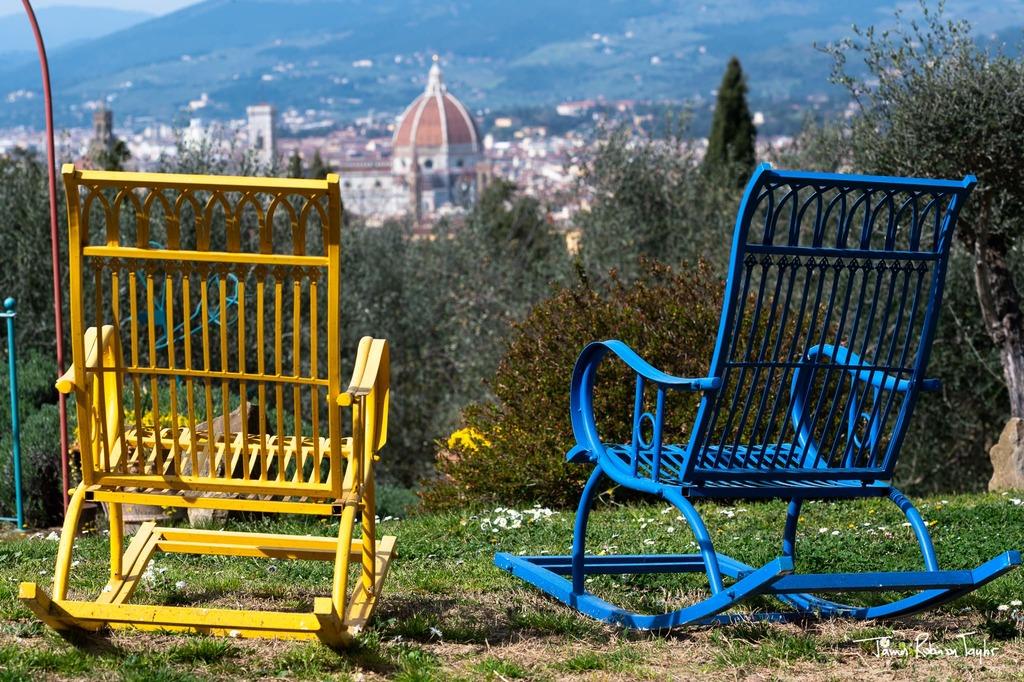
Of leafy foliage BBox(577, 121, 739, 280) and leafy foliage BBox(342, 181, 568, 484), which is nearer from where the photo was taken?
leafy foliage BBox(577, 121, 739, 280)

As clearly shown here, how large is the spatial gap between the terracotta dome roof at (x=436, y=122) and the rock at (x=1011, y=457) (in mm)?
184492

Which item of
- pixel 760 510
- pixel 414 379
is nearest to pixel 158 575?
pixel 760 510

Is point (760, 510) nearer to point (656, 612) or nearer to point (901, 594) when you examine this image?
point (901, 594)

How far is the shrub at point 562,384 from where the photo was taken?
826 cm

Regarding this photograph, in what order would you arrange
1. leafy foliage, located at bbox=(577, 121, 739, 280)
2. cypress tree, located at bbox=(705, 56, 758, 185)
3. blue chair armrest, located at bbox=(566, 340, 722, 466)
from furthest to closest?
1. cypress tree, located at bbox=(705, 56, 758, 185)
2. leafy foliage, located at bbox=(577, 121, 739, 280)
3. blue chair armrest, located at bbox=(566, 340, 722, 466)

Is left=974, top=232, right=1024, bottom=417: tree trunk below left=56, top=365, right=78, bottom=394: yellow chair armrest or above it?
below

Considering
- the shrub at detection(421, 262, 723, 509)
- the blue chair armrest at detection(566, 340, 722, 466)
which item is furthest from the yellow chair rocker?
the shrub at detection(421, 262, 723, 509)

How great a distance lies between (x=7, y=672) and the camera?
10.7 feet

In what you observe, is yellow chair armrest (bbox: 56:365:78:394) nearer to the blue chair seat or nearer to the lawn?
the lawn

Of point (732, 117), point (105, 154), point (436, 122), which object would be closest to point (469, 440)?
point (105, 154)

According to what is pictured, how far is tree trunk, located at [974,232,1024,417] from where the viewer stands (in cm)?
1030

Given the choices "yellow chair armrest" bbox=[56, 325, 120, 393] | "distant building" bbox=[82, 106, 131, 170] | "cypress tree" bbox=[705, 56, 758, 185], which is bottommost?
"yellow chair armrest" bbox=[56, 325, 120, 393]

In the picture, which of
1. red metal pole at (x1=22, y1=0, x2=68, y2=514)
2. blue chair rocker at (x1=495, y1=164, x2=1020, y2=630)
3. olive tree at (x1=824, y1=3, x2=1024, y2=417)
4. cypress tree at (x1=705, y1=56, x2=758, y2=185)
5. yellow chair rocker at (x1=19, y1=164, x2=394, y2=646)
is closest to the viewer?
yellow chair rocker at (x1=19, y1=164, x2=394, y2=646)

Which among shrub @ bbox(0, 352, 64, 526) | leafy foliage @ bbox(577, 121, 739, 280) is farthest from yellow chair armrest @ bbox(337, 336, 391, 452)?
leafy foliage @ bbox(577, 121, 739, 280)
